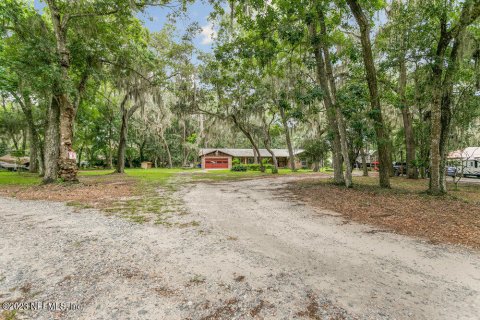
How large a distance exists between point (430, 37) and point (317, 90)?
4.14 m

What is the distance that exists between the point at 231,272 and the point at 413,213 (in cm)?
559

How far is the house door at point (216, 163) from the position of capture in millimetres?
38875

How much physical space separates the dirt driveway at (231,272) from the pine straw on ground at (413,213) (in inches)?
28.0

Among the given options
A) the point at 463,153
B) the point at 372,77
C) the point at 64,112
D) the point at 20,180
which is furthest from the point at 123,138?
the point at 463,153

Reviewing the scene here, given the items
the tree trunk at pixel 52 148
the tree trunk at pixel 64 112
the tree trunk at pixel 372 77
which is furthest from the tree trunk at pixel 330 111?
the tree trunk at pixel 52 148

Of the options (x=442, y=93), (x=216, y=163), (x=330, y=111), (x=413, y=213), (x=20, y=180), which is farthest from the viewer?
(x=216, y=163)

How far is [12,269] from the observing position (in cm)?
312

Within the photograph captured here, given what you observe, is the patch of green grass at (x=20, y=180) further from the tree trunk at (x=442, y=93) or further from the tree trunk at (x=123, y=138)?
the tree trunk at (x=442, y=93)

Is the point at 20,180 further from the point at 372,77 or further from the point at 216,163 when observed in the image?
the point at 216,163

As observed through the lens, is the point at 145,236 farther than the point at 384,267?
Yes

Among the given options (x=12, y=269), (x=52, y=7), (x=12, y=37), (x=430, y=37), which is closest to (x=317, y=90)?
(x=430, y=37)

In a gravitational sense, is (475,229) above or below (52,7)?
below

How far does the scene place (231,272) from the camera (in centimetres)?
311

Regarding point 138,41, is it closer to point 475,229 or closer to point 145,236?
point 145,236
